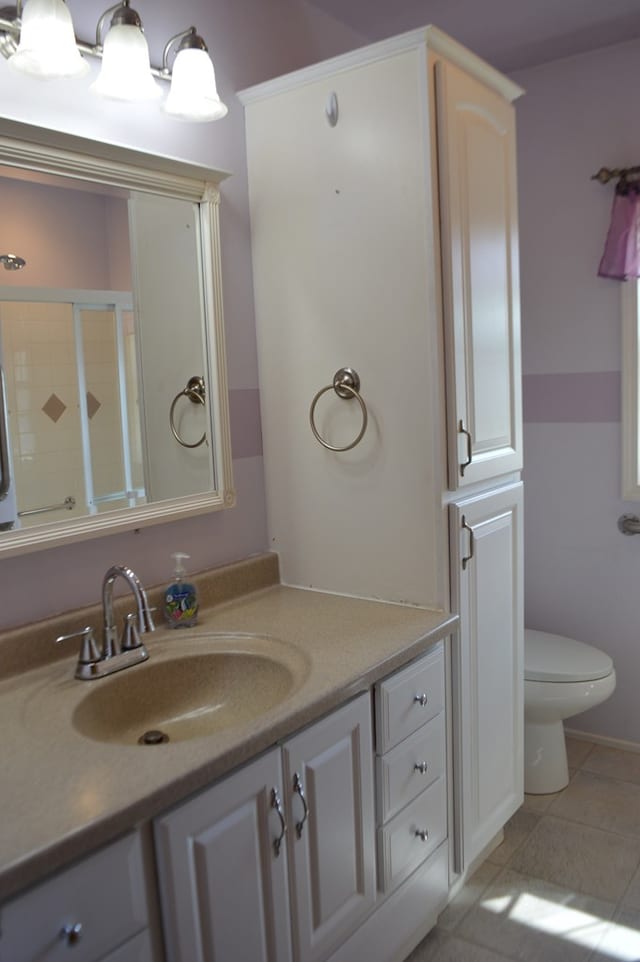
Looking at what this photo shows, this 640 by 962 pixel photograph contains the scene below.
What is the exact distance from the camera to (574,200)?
2.67 metres

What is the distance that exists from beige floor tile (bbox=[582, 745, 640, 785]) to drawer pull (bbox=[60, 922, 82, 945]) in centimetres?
208

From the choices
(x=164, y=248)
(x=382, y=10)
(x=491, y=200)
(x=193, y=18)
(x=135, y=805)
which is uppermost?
(x=382, y=10)

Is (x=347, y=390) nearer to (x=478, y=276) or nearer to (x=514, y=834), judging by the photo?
(x=478, y=276)

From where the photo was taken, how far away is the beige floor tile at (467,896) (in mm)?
1940

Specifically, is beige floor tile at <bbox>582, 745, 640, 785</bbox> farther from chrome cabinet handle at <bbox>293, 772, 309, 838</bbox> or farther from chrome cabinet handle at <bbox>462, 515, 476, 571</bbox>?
chrome cabinet handle at <bbox>293, 772, 309, 838</bbox>

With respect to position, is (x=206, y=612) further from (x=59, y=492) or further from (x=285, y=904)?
(x=285, y=904)

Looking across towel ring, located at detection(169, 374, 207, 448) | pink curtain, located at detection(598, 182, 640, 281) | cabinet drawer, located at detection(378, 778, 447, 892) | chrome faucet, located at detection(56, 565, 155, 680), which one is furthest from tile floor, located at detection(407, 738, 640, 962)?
pink curtain, located at detection(598, 182, 640, 281)

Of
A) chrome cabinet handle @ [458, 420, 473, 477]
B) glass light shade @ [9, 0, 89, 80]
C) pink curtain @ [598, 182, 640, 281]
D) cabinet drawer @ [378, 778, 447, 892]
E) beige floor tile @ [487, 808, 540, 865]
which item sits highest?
glass light shade @ [9, 0, 89, 80]

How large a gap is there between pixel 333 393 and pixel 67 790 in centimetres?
110

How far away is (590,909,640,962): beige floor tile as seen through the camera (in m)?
1.78

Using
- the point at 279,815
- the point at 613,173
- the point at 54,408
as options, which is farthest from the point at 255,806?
the point at 613,173

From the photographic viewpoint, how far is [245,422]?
199 centimetres


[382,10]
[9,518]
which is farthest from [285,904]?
[382,10]

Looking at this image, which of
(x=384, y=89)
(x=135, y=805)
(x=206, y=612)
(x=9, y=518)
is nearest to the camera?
(x=135, y=805)
